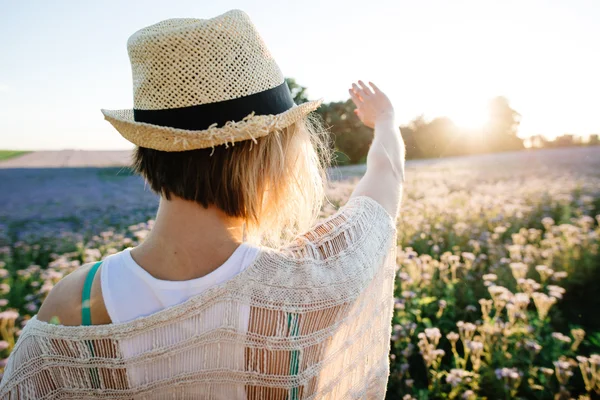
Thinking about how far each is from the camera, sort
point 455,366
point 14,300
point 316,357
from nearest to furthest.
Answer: point 316,357 < point 455,366 < point 14,300

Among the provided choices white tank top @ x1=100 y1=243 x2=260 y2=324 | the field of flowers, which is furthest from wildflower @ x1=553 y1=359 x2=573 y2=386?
white tank top @ x1=100 y1=243 x2=260 y2=324

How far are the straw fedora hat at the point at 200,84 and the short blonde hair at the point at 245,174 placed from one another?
0.16 feet

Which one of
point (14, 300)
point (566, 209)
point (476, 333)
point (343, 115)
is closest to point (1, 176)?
point (14, 300)

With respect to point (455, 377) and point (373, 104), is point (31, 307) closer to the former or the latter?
point (373, 104)

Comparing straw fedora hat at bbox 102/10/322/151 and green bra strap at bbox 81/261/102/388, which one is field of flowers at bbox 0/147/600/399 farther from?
green bra strap at bbox 81/261/102/388

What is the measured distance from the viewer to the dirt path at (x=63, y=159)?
982 centimetres

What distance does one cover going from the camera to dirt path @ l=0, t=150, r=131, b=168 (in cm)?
982

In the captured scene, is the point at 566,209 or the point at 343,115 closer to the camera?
the point at 566,209

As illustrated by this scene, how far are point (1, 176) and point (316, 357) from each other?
26.6 ft

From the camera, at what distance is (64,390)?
113 centimetres

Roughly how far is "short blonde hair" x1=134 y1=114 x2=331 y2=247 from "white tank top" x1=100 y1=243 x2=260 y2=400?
14 centimetres

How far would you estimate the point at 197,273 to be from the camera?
1119 millimetres

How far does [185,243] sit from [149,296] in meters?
0.16

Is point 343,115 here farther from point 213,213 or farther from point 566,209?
point 213,213
